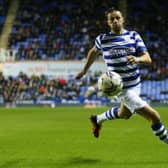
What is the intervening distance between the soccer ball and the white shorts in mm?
172

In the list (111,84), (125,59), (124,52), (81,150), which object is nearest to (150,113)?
(111,84)

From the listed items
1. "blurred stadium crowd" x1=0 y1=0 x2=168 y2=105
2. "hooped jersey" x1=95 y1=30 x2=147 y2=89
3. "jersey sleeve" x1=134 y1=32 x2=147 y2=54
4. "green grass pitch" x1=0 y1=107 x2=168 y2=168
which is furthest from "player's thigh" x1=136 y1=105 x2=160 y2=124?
"blurred stadium crowd" x1=0 y1=0 x2=168 y2=105

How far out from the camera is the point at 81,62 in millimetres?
35844

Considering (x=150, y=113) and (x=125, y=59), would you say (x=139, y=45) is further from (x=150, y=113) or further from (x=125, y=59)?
(x=150, y=113)

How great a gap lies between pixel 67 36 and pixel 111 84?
101 ft

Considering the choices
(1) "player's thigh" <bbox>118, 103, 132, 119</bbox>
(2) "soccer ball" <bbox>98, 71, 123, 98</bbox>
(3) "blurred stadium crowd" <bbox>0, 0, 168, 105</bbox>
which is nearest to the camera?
(2) "soccer ball" <bbox>98, 71, 123, 98</bbox>

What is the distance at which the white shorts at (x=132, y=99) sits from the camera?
348 inches

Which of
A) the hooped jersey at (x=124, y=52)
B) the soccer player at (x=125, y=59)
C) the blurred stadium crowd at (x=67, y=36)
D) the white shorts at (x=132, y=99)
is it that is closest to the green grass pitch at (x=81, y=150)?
the soccer player at (x=125, y=59)

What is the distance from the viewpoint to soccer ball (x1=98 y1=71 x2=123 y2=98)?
8.74m

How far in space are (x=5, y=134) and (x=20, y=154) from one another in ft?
15.0

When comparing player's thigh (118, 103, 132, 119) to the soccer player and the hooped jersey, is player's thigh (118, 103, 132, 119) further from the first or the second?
the hooped jersey

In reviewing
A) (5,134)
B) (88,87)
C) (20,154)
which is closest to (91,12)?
(88,87)

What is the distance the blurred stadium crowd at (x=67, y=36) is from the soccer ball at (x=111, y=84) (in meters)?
25.2

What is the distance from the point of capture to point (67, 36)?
3912 cm
